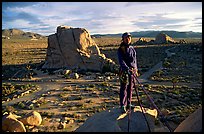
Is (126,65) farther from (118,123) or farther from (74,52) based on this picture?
(74,52)

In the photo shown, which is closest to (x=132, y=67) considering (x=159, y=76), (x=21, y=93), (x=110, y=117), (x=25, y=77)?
(x=110, y=117)

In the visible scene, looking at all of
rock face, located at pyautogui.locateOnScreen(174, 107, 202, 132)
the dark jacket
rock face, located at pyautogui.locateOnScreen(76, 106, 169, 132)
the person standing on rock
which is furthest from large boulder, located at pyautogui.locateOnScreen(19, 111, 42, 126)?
rock face, located at pyautogui.locateOnScreen(174, 107, 202, 132)

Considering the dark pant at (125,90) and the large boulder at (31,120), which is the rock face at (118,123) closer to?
the dark pant at (125,90)

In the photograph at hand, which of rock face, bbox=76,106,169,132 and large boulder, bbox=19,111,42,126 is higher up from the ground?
rock face, bbox=76,106,169,132

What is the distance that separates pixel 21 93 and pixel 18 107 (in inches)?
145

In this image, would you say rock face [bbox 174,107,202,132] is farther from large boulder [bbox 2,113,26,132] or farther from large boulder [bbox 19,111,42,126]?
large boulder [bbox 19,111,42,126]

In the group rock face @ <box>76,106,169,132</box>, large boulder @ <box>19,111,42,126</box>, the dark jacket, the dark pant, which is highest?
the dark jacket

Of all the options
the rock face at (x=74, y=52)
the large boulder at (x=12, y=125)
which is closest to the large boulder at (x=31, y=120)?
the large boulder at (x=12, y=125)

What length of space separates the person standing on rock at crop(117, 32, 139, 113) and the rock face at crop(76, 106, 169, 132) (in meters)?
0.29

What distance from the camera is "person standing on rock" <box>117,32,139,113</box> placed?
731 cm

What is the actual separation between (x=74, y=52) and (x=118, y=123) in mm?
23787

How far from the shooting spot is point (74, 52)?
100ft

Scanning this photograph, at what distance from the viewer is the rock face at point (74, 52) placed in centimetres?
3027

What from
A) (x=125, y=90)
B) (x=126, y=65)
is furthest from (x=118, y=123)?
(x=126, y=65)
